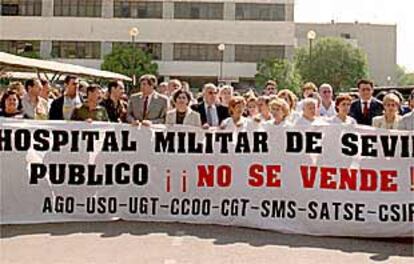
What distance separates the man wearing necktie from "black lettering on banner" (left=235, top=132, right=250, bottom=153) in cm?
145

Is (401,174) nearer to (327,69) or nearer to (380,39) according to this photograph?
(327,69)

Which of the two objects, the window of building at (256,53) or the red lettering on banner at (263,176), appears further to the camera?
the window of building at (256,53)

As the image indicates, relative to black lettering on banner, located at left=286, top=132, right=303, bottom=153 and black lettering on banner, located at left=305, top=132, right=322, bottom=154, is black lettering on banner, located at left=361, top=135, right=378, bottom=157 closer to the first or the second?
black lettering on banner, located at left=305, top=132, right=322, bottom=154

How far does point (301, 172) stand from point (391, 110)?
1.41 metres

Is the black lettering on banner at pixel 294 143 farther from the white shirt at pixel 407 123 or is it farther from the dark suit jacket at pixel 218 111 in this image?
the dark suit jacket at pixel 218 111

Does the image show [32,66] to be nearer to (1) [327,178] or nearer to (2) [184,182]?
(2) [184,182]

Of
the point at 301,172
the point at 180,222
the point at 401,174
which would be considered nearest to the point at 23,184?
the point at 180,222

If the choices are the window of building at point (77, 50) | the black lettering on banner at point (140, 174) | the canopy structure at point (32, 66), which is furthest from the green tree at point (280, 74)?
the black lettering on banner at point (140, 174)

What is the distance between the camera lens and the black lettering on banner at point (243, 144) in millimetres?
10609

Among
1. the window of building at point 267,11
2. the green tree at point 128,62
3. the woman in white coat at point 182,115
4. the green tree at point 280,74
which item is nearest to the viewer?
the woman in white coat at point 182,115

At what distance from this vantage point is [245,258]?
27.1ft

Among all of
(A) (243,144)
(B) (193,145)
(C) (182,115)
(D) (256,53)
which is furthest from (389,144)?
(D) (256,53)

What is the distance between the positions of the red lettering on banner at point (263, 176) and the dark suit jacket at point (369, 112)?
6.44 feet

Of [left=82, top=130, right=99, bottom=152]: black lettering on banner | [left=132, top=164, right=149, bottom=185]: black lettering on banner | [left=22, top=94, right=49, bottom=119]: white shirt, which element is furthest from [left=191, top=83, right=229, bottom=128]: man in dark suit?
[left=22, top=94, right=49, bottom=119]: white shirt
